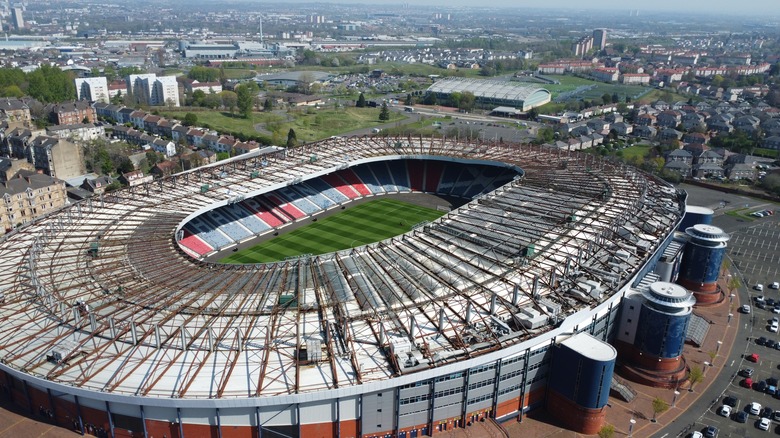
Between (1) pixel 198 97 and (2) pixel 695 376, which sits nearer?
(2) pixel 695 376

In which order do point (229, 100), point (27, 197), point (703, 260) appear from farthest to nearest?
point (229, 100) < point (27, 197) < point (703, 260)

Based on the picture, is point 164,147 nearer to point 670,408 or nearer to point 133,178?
point 133,178

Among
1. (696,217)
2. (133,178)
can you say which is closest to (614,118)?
(696,217)

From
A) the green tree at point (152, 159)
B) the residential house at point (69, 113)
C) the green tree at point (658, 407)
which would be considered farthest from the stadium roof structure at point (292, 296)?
the residential house at point (69, 113)

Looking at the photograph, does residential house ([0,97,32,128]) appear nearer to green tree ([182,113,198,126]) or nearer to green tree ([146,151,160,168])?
green tree ([182,113,198,126])

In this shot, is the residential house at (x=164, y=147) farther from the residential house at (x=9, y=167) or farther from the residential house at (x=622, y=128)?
the residential house at (x=622, y=128)

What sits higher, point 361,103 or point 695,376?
point 361,103
